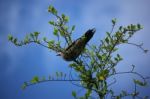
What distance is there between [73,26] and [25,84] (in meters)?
1.50

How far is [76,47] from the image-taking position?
507 centimetres

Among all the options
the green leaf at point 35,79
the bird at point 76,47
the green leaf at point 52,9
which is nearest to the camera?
the bird at point 76,47

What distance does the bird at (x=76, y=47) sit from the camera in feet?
16.4

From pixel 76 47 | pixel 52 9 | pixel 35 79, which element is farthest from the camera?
pixel 52 9

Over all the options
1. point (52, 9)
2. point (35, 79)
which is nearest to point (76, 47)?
point (35, 79)

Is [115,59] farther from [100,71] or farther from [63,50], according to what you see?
[63,50]

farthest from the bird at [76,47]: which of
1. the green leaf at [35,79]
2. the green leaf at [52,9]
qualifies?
the green leaf at [52,9]

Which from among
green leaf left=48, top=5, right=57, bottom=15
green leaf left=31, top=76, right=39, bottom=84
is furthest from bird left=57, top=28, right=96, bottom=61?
green leaf left=48, top=5, right=57, bottom=15

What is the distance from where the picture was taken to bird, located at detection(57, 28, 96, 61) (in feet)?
16.4

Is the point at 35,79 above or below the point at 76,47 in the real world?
below

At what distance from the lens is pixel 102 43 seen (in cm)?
600

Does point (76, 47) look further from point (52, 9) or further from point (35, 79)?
point (52, 9)

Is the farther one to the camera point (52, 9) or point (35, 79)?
point (52, 9)

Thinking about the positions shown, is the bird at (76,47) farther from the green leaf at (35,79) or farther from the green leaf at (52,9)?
the green leaf at (52,9)
